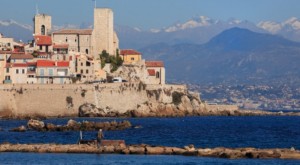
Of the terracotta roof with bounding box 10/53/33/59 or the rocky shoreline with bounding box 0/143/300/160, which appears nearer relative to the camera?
the rocky shoreline with bounding box 0/143/300/160

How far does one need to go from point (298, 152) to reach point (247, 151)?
2.76 meters

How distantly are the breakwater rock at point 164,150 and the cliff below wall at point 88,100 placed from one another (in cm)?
3792

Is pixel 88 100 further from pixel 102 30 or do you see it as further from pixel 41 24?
pixel 41 24

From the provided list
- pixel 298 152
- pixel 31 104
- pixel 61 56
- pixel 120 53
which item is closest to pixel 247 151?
pixel 298 152

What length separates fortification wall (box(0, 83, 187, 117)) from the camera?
9619 centimetres

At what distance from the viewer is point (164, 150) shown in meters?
56.0

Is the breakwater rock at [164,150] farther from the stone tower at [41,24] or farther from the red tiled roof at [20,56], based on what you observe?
the stone tower at [41,24]

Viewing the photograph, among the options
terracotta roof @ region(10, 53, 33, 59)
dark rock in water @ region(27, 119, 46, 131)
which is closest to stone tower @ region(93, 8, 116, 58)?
terracotta roof @ region(10, 53, 33, 59)

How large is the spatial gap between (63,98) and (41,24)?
2033 cm

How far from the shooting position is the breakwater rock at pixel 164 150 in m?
53.8

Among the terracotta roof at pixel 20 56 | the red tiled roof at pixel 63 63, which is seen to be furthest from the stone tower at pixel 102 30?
the red tiled roof at pixel 63 63

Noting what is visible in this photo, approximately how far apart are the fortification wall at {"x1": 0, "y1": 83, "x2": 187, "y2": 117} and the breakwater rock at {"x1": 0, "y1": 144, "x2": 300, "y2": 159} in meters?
37.9

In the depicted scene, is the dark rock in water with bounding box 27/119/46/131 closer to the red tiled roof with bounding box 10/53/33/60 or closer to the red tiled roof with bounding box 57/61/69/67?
the red tiled roof with bounding box 57/61/69/67

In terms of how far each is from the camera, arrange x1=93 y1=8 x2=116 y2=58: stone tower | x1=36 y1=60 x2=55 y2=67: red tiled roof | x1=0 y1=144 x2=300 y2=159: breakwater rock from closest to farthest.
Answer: x1=0 y1=144 x2=300 y2=159: breakwater rock < x1=36 y1=60 x2=55 y2=67: red tiled roof < x1=93 y1=8 x2=116 y2=58: stone tower
